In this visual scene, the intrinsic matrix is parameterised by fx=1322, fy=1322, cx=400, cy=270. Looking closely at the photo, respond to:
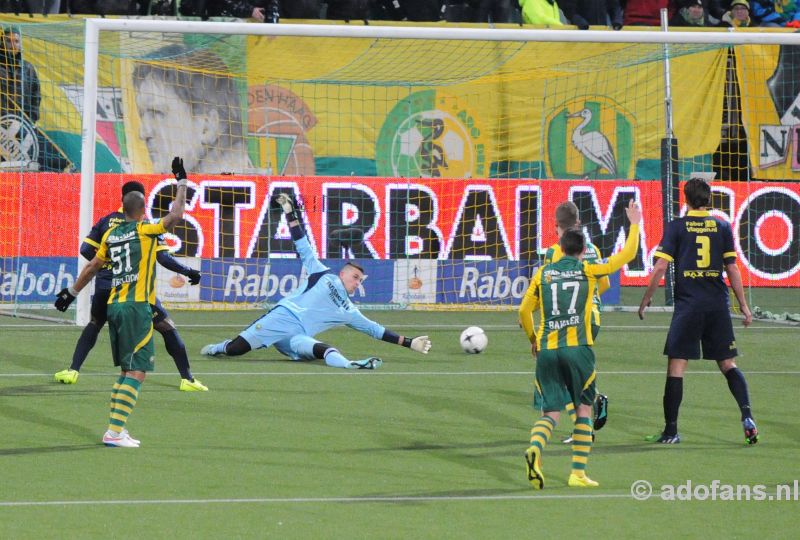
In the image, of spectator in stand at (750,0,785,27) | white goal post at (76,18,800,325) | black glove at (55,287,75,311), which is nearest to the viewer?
black glove at (55,287,75,311)

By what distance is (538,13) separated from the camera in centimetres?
2245

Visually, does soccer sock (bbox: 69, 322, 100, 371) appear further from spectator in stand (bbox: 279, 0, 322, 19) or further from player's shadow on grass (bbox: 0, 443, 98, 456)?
spectator in stand (bbox: 279, 0, 322, 19)

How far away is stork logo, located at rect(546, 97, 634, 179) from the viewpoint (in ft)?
70.2

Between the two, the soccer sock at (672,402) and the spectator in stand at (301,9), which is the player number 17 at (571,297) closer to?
the soccer sock at (672,402)

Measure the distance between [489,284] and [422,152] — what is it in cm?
286

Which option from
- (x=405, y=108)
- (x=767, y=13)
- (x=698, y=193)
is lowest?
(x=698, y=193)

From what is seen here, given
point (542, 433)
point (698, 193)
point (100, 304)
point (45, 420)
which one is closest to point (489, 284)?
point (100, 304)

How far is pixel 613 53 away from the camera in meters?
20.6

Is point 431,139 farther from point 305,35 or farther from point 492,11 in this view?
point 305,35

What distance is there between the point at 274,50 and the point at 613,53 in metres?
5.34

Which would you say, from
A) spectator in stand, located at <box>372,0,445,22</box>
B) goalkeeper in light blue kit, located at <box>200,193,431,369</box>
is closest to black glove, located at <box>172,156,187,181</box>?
goalkeeper in light blue kit, located at <box>200,193,431,369</box>

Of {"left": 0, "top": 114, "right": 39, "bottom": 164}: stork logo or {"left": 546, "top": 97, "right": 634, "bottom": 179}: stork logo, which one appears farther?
{"left": 546, "top": 97, "right": 634, "bottom": 179}: stork logo

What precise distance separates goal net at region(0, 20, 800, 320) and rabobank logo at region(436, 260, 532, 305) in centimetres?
3

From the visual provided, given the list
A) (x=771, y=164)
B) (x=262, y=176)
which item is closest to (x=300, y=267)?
(x=262, y=176)
